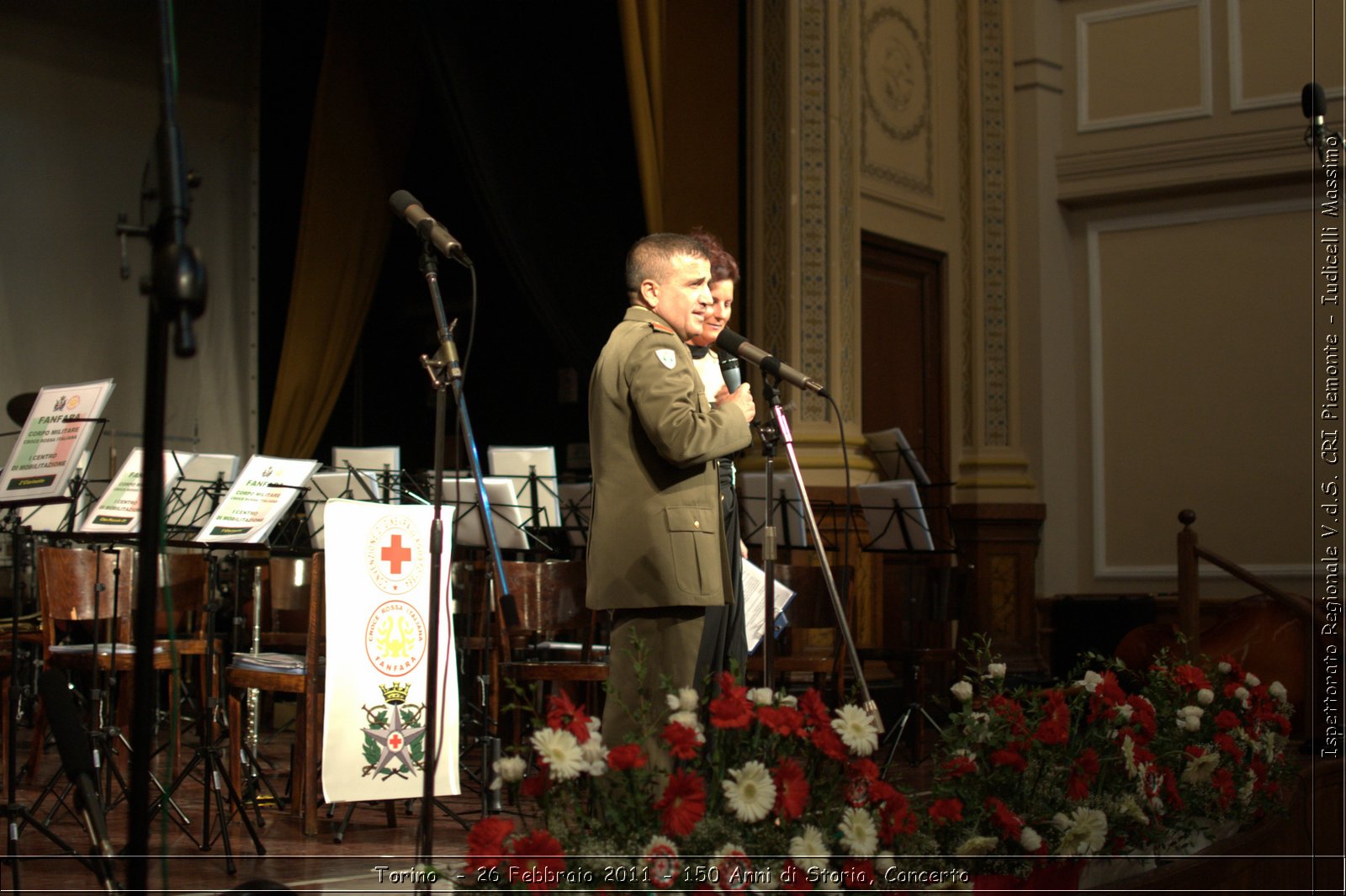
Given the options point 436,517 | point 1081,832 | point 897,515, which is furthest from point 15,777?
point 897,515

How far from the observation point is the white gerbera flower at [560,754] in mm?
2119

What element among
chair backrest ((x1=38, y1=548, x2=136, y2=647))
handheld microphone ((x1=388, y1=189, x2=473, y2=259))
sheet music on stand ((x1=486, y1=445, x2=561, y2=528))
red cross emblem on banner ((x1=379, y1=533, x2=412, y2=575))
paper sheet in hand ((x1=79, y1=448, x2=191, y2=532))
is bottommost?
chair backrest ((x1=38, y1=548, x2=136, y2=647))

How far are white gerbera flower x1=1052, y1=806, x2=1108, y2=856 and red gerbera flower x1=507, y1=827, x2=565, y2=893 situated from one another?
1.18 metres

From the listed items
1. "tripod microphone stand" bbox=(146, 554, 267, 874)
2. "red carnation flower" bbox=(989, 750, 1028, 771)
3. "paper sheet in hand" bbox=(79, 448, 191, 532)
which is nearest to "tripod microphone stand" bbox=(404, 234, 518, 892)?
"tripod microphone stand" bbox=(146, 554, 267, 874)

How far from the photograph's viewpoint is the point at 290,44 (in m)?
9.06

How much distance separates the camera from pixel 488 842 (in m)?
2.04

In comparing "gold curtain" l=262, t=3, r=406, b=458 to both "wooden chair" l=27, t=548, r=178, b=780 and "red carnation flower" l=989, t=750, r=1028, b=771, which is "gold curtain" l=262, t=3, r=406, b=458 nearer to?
"wooden chair" l=27, t=548, r=178, b=780

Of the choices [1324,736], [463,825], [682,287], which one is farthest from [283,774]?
[1324,736]

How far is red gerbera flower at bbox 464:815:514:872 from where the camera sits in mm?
2031

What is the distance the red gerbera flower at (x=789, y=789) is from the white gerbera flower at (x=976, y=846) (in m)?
0.48

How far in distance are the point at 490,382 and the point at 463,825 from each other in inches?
195

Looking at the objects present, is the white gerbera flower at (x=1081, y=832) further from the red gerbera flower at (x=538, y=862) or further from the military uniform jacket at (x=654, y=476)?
the red gerbera flower at (x=538, y=862)

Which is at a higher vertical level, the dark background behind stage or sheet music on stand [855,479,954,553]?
the dark background behind stage

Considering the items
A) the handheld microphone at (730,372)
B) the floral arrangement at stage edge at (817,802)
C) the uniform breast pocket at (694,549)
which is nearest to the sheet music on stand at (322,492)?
the handheld microphone at (730,372)
